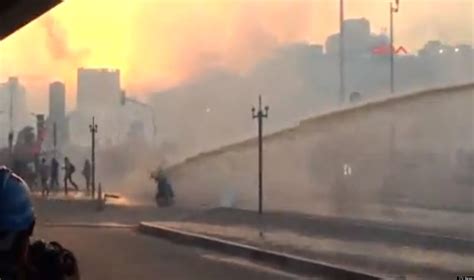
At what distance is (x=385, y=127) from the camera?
37.0 meters

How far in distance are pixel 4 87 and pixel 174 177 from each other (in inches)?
1805

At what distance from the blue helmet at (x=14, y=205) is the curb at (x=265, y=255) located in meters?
8.62

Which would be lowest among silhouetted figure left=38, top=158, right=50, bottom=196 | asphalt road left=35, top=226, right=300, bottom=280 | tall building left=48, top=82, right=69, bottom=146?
asphalt road left=35, top=226, right=300, bottom=280

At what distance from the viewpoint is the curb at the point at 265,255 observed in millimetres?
11788

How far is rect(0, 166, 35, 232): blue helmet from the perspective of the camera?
7.63 feet

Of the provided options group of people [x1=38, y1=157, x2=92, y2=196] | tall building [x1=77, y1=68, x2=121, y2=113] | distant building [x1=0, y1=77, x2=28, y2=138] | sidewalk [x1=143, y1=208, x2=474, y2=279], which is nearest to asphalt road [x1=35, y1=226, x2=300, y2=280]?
sidewalk [x1=143, y1=208, x2=474, y2=279]

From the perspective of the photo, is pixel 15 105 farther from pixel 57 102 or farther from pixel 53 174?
pixel 53 174

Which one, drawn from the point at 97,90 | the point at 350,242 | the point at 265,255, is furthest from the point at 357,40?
the point at 265,255

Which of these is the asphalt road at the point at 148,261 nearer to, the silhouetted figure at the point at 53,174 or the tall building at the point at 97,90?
the silhouetted figure at the point at 53,174

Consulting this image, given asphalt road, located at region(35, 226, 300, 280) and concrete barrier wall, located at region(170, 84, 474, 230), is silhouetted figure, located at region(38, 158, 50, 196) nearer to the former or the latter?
concrete barrier wall, located at region(170, 84, 474, 230)

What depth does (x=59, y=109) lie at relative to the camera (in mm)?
74312

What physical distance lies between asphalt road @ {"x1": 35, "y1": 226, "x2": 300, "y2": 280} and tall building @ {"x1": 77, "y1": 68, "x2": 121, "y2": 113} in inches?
1984

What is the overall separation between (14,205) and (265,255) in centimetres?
1201

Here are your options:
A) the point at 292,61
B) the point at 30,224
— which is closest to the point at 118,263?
the point at 30,224
